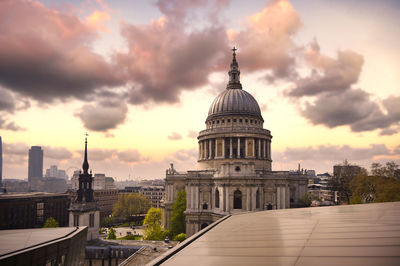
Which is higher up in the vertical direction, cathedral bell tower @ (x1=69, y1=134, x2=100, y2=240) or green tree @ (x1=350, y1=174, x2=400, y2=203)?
green tree @ (x1=350, y1=174, x2=400, y2=203)

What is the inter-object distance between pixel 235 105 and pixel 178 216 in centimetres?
3254

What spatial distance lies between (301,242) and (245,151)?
6533cm

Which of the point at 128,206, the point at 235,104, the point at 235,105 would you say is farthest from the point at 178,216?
the point at 128,206

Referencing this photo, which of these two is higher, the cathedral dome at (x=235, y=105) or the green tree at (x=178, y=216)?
the cathedral dome at (x=235, y=105)

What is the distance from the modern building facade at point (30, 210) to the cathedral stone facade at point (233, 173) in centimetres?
3881

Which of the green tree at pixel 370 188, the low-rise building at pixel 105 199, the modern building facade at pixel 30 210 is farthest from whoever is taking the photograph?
the low-rise building at pixel 105 199

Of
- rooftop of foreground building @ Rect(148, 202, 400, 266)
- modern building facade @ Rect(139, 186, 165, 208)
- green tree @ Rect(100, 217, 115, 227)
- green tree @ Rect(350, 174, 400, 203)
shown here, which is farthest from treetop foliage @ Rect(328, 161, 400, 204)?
modern building facade @ Rect(139, 186, 165, 208)

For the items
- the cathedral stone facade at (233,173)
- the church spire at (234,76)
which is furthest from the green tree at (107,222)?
the church spire at (234,76)

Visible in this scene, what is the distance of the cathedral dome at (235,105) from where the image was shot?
85.1 meters

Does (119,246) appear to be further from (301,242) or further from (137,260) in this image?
(301,242)

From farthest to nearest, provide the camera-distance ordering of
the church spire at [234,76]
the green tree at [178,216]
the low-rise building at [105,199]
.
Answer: the low-rise building at [105,199]
the church spire at [234,76]
the green tree at [178,216]

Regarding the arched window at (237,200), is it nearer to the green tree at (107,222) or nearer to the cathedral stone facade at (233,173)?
the cathedral stone facade at (233,173)

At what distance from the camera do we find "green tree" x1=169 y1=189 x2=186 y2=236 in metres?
72.9

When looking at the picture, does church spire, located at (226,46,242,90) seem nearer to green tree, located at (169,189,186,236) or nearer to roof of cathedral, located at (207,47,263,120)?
roof of cathedral, located at (207,47,263,120)
